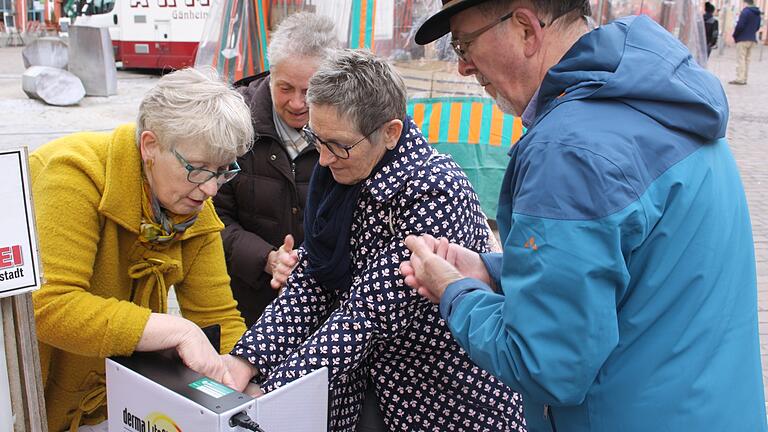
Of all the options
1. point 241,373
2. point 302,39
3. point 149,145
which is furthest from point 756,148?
point 149,145

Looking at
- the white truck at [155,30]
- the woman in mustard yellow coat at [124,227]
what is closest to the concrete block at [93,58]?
the white truck at [155,30]

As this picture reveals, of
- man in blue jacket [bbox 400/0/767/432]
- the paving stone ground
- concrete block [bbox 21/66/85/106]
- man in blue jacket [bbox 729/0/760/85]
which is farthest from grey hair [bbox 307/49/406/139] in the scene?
man in blue jacket [bbox 729/0/760/85]

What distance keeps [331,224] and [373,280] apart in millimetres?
210

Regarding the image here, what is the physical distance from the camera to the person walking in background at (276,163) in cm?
270

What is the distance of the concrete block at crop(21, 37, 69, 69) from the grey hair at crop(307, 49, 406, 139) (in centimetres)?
1315

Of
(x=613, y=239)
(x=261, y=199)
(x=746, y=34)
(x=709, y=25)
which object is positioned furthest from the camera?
(x=709, y=25)

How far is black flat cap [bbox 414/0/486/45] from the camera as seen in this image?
1.56m

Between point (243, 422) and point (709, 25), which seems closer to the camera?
point (243, 422)

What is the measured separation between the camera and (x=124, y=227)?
1.98 meters

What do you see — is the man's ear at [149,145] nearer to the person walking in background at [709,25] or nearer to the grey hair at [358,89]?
the grey hair at [358,89]

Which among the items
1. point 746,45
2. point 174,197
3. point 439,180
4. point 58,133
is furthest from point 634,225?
point 746,45

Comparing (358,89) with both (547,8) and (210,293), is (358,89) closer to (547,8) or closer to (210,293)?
(547,8)

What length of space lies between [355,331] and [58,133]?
9.08 meters

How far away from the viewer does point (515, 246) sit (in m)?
1.38
